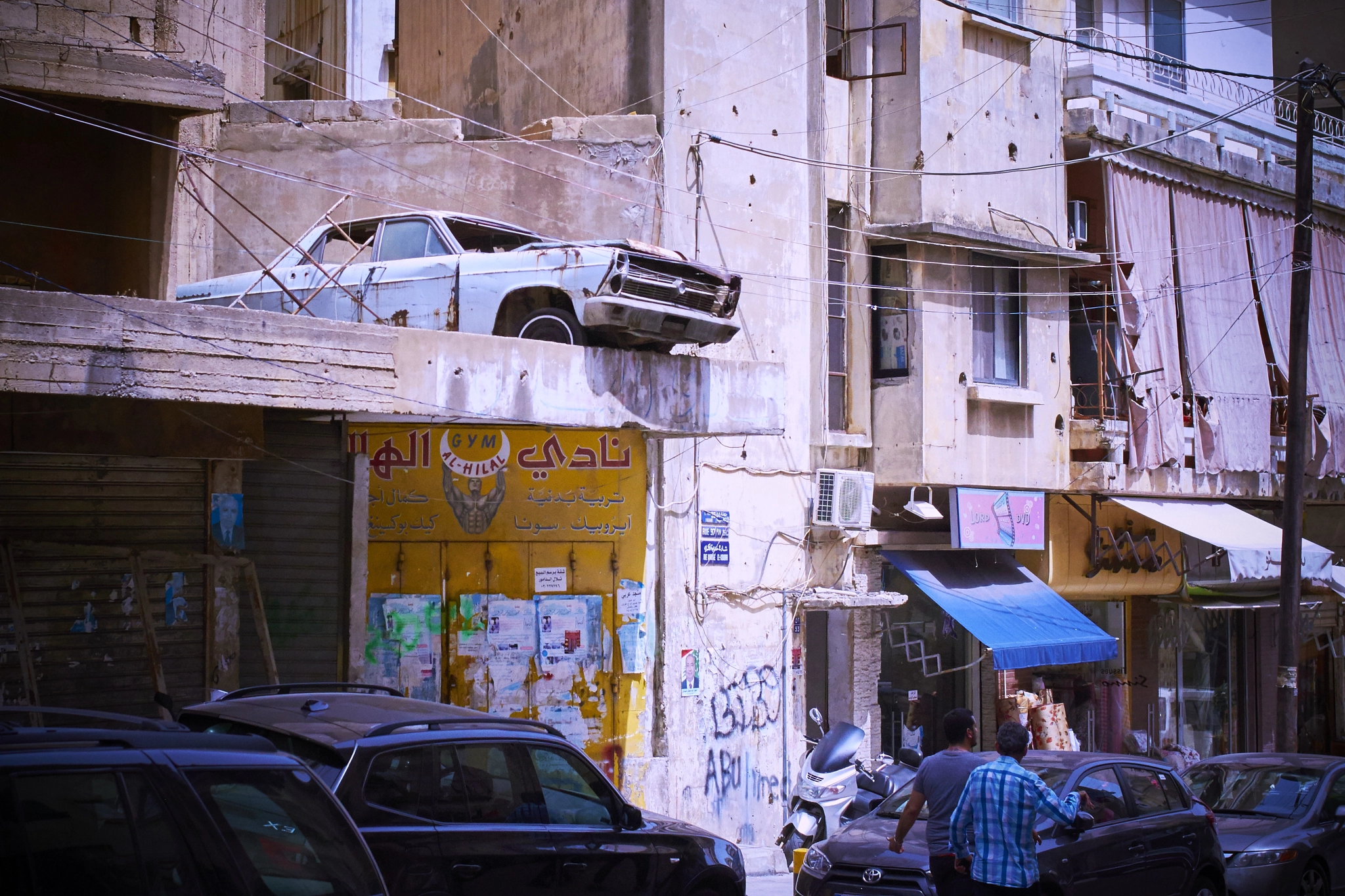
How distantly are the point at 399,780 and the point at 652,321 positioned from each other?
5.59m

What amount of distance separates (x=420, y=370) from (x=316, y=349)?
88 centimetres

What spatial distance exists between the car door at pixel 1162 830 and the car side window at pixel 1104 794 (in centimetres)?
10

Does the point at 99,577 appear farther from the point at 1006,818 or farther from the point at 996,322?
the point at 996,322

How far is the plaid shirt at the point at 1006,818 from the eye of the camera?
648cm

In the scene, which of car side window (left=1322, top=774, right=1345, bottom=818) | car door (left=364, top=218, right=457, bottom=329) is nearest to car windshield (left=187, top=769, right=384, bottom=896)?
car door (left=364, top=218, right=457, bottom=329)

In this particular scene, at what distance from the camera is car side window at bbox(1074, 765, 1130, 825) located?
8.73m

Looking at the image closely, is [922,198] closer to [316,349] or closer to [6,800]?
[316,349]

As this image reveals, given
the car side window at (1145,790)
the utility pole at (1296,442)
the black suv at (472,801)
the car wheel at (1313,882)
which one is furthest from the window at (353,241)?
the utility pole at (1296,442)

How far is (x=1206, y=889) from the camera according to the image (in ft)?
31.2

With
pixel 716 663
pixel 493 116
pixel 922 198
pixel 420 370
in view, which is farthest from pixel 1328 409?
pixel 420 370

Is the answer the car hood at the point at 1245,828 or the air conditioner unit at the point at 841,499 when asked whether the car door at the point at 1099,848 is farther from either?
the air conditioner unit at the point at 841,499

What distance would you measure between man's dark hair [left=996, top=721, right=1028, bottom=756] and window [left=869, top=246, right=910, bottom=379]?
368 inches

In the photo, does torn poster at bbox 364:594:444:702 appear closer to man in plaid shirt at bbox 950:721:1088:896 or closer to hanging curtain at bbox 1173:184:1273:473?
man in plaid shirt at bbox 950:721:1088:896

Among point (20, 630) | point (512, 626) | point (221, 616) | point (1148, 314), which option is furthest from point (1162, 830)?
point (1148, 314)
